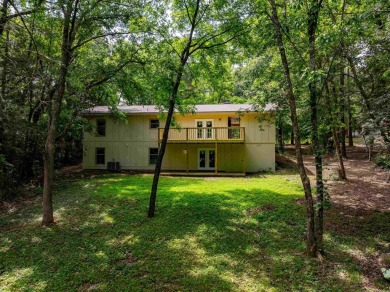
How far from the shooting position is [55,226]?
8398 mm

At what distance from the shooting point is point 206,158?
718 inches

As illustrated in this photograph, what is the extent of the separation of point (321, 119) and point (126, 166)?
14381mm

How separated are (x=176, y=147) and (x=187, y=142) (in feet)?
6.75

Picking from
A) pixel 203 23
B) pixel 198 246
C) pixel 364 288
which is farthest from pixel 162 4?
pixel 364 288

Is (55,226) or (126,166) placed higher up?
(126,166)

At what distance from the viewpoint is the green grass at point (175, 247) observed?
18.4ft

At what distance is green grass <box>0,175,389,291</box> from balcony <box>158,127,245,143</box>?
5.97 metres

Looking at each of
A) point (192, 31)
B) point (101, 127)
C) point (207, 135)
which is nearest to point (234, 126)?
point (207, 135)

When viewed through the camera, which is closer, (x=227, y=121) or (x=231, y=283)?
(x=231, y=283)

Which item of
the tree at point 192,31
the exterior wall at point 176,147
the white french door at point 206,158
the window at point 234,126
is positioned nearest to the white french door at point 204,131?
the exterior wall at point 176,147

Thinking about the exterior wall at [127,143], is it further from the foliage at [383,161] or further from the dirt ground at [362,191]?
the foliage at [383,161]

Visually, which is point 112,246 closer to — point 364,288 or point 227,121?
point 364,288

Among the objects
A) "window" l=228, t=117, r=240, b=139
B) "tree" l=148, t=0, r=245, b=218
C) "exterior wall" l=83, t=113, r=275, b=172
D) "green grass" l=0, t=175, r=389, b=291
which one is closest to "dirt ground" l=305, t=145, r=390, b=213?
"green grass" l=0, t=175, r=389, b=291

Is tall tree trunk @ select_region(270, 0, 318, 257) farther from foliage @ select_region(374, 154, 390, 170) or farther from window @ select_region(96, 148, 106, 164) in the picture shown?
window @ select_region(96, 148, 106, 164)
